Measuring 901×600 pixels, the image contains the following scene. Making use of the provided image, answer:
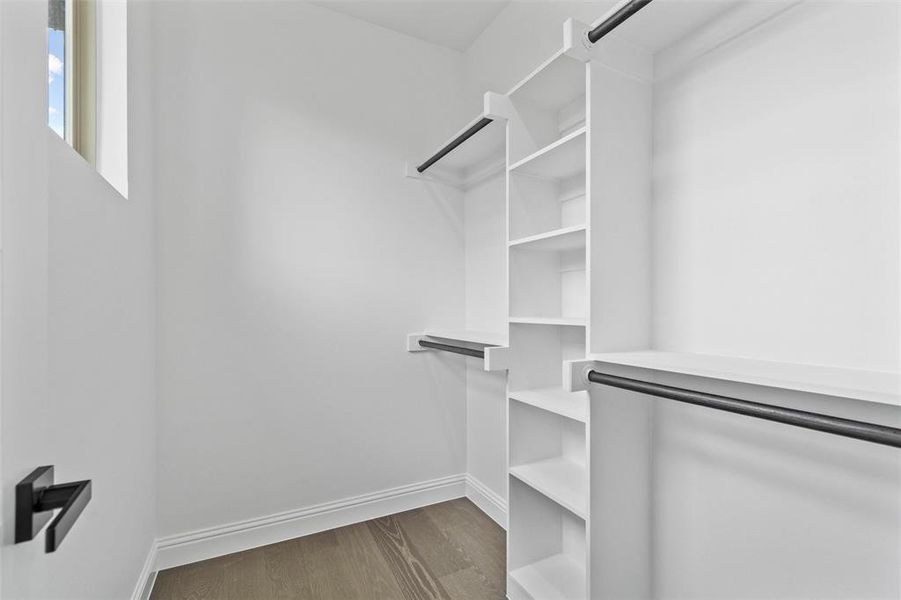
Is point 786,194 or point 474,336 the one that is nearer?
point 786,194

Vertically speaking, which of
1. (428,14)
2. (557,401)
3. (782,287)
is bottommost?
(557,401)

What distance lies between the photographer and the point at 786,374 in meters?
0.86

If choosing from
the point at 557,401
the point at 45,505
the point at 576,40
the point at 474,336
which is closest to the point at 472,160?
the point at 474,336

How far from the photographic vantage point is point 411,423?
2217 mm

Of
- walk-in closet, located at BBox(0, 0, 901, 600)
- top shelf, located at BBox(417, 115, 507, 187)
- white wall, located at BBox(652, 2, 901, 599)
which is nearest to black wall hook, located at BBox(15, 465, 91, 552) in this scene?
walk-in closet, located at BBox(0, 0, 901, 600)

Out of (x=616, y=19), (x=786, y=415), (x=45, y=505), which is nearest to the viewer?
(x=45, y=505)

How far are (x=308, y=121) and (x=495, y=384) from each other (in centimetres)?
156

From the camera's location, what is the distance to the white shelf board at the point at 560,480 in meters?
1.28

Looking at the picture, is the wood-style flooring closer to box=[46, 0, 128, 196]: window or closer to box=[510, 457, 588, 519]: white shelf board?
box=[510, 457, 588, 519]: white shelf board

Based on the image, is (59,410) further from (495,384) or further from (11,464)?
(495,384)

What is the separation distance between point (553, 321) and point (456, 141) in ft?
3.06

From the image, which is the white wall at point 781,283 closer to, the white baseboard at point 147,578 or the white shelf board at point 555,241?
the white shelf board at point 555,241

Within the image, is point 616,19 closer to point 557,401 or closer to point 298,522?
point 557,401

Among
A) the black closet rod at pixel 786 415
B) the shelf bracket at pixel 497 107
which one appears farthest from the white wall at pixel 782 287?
the shelf bracket at pixel 497 107
